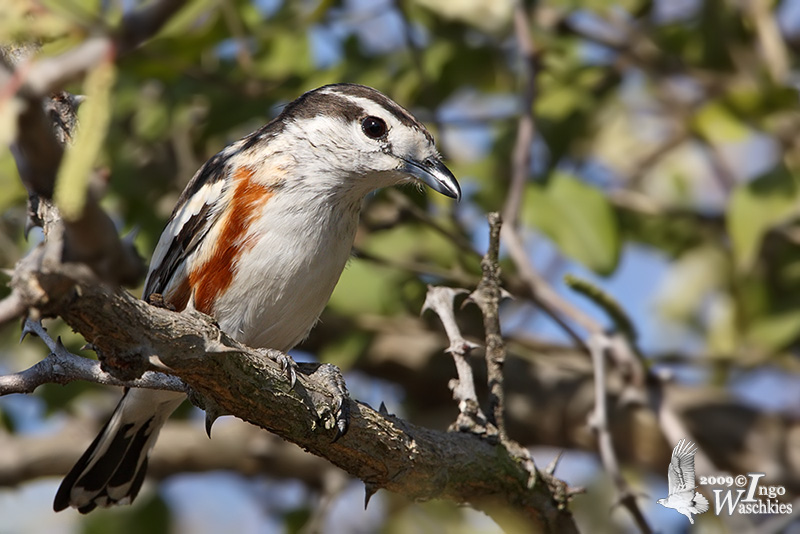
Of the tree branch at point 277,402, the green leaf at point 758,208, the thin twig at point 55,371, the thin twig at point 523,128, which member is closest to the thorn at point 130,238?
the tree branch at point 277,402

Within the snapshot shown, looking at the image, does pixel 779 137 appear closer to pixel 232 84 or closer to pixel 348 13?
pixel 348 13

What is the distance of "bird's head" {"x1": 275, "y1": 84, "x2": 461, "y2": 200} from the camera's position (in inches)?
179

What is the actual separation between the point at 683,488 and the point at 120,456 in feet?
9.24

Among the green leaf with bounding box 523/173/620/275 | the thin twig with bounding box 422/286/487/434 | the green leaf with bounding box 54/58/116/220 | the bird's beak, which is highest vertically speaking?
the green leaf with bounding box 523/173/620/275

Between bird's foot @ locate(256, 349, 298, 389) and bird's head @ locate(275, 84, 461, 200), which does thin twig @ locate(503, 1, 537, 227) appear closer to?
bird's head @ locate(275, 84, 461, 200)

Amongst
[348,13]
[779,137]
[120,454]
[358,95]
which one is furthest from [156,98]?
[779,137]

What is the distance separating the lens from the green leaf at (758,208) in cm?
486

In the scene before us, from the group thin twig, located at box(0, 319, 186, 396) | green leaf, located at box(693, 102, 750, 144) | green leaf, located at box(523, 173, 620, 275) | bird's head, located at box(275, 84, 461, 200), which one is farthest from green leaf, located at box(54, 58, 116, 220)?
green leaf, located at box(693, 102, 750, 144)

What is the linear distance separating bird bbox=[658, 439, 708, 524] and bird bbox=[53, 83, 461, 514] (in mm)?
1597

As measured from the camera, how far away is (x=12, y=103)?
4.93 ft

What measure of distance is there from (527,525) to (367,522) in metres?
2.12

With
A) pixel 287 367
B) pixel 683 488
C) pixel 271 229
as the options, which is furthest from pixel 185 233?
pixel 683 488

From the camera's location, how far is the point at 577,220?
16.6 feet

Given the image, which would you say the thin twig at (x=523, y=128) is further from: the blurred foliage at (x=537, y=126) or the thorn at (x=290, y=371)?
the thorn at (x=290, y=371)
